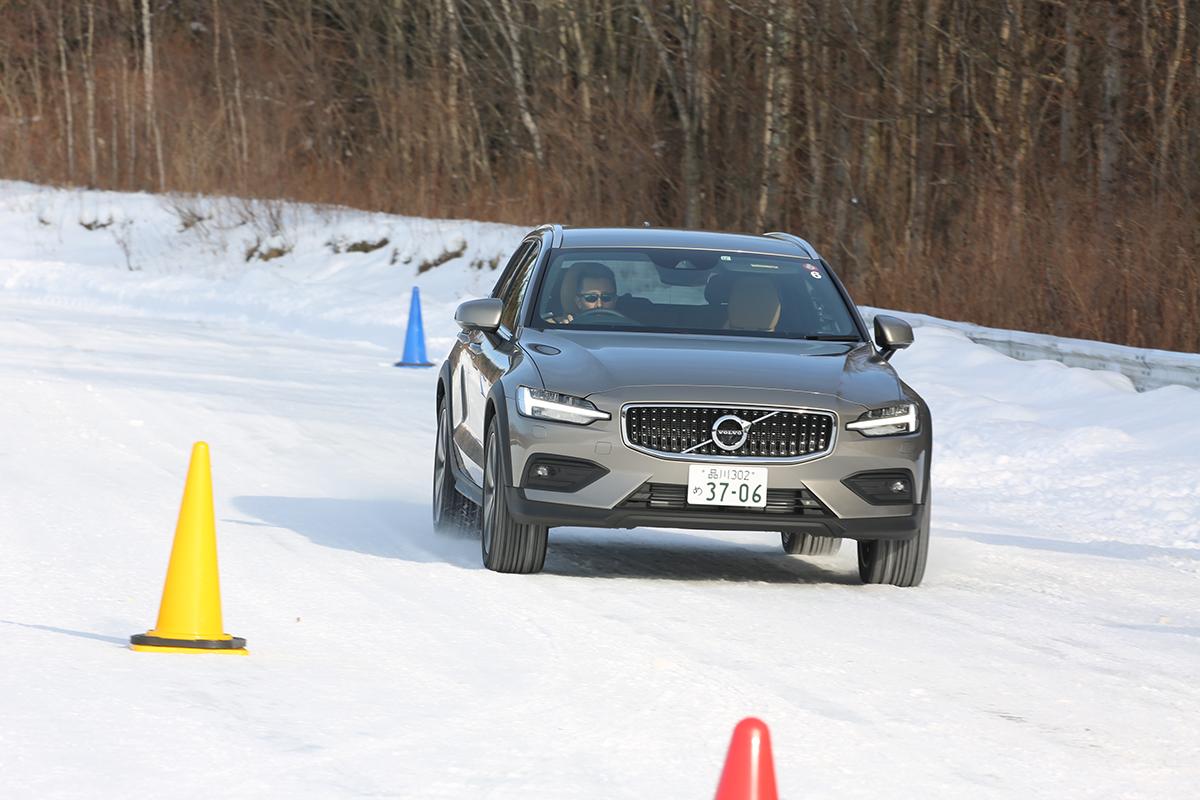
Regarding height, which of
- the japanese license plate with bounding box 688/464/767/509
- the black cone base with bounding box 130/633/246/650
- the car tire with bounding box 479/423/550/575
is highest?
the japanese license plate with bounding box 688/464/767/509

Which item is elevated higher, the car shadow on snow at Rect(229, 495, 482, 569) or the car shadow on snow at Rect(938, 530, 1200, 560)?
the car shadow on snow at Rect(229, 495, 482, 569)

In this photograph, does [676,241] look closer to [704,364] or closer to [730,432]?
[704,364]

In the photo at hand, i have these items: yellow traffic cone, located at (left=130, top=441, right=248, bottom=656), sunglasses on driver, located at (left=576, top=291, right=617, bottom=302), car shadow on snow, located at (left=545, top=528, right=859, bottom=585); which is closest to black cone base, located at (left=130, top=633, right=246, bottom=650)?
yellow traffic cone, located at (left=130, top=441, right=248, bottom=656)

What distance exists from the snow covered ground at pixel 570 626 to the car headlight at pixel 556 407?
739 mm

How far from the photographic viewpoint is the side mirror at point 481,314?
33.5ft

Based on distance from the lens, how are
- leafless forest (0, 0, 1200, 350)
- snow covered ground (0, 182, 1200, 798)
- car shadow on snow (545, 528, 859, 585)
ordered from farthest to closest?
1. leafless forest (0, 0, 1200, 350)
2. car shadow on snow (545, 528, 859, 585)
3. snow covered ground (0, 182, 1200, 798)

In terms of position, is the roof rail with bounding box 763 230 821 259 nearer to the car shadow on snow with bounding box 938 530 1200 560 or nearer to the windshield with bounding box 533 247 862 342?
the windshield with bounding box 533 247 862 342

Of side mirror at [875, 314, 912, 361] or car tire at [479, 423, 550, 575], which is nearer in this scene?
car tire at [479, 423, 550, 575]

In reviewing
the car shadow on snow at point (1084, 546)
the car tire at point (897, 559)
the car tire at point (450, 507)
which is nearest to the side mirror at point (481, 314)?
the car tire at point (450, 507)

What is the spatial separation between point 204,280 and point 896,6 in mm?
14536

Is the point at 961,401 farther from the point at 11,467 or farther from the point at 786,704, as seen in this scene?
the point at 786,704

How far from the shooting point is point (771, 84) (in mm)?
30656

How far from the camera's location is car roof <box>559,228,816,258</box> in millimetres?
10867

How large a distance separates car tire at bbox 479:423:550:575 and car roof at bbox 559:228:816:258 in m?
1.72
